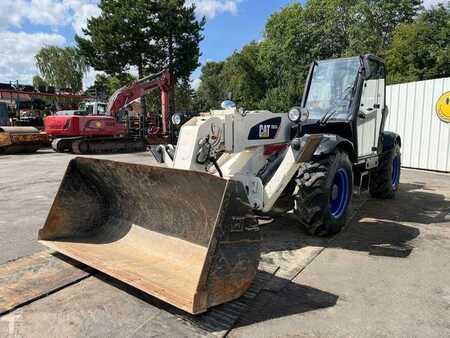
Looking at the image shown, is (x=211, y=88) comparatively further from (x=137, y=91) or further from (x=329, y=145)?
(x=329, y=145)

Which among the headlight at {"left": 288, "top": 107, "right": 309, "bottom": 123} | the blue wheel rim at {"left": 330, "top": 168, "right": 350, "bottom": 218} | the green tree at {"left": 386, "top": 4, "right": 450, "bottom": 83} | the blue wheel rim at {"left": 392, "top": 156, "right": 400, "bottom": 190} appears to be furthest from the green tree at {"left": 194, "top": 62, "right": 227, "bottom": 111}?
the headlight at {"left": 288, "top": 107, "right": 309, "bottom": 123}

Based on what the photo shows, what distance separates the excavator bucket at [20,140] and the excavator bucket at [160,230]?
12131mm

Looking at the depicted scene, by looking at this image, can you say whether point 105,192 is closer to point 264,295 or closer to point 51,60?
point 264,295

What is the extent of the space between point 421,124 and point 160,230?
9.58 m

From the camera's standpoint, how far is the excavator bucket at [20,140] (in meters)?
14.5

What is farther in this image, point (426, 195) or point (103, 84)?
point (103, 84)

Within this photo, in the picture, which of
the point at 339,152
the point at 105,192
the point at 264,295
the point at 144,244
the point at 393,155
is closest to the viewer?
the point at 264,295

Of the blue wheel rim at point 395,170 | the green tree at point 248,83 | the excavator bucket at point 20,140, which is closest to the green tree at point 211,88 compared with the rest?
the green tree at point 248,83

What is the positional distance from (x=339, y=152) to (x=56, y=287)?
11.1 feet

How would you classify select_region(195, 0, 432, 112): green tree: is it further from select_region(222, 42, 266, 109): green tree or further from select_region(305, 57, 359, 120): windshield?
select_region(305, 57, 359, 120): windshield

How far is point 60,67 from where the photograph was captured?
44938mm

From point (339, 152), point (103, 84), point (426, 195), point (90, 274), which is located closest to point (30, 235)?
point (90, 274)

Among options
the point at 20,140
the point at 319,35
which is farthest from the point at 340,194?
the point at 319,35

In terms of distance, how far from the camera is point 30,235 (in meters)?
4.77
